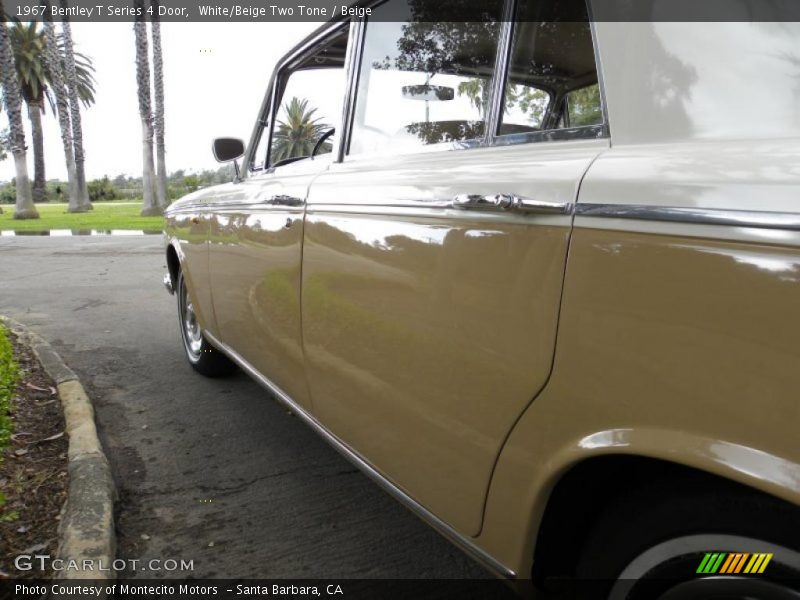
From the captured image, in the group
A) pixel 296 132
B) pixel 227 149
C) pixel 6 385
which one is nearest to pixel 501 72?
pixel 296 132

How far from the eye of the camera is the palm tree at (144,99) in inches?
777

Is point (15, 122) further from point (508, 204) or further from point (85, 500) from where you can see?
point (508, 204)

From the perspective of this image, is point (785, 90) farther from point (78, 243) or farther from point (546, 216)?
point (78, 243)

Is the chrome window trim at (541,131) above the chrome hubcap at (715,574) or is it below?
above

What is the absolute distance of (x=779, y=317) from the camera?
39.0 inches

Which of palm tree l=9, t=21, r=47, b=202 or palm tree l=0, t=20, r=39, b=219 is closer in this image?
palm tree l=0, t=20, r=39, b=219

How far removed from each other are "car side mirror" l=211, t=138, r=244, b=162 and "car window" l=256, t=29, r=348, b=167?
0.50 feet

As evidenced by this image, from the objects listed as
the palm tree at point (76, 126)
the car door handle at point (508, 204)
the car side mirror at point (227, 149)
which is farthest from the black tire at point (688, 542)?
the palm tree at point (76, 126)

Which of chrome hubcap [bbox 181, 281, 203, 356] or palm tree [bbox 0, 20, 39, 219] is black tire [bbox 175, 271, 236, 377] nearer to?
chrome hubcap [bbox 181, 281, 203, 356]

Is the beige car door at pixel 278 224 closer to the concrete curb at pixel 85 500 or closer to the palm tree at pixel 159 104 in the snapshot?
the concrete curb at pixel 85 500

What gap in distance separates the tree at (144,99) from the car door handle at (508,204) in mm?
20882

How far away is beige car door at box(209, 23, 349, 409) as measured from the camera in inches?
101

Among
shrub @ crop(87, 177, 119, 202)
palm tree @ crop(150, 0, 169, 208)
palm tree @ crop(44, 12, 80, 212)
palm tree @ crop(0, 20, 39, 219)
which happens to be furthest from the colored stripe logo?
shrub @ crop(87, 177, 119, 202)

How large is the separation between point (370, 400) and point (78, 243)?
14.5 meters
